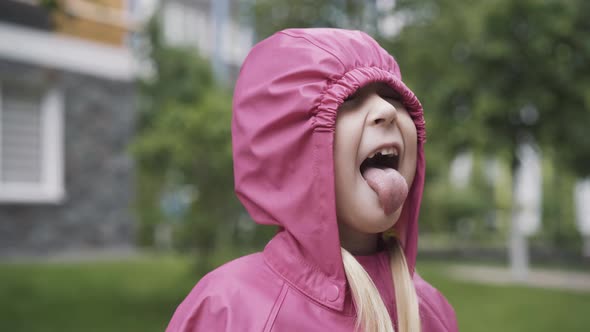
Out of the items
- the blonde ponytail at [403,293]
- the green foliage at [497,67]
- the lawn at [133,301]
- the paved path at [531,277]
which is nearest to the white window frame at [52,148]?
the lawn at [133,301]

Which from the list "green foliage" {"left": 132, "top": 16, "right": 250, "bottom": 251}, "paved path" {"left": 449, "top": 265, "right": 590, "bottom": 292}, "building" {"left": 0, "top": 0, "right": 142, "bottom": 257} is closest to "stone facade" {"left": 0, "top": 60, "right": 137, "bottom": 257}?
"building" {"left": 0, "top": 0, "right": 142, "bottom": 257}

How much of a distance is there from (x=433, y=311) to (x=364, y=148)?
575 mm

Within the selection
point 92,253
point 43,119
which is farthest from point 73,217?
point 43,119

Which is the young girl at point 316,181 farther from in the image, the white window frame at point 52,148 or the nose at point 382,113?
the white window frame at point 52,148

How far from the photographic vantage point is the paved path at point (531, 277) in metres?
9.81

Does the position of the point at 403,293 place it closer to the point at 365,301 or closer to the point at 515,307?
the point at 365,301

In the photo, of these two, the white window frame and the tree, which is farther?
the white window frame

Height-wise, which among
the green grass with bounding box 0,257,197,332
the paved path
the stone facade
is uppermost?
the stone facade

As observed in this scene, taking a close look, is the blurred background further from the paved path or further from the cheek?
the cheek

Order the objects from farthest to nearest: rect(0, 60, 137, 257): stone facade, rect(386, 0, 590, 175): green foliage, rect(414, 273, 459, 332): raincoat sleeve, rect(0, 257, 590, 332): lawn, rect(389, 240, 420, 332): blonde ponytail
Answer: rect(0, 60, 137, 257): stone facade < rect(386, 0, 590, 175): green foliage < rect(0, 257, 590, 332): lawn < rect(414, 273, 459, 332): raincoat sleeve < rect(389, 240, 420, 332): blonde ponytail

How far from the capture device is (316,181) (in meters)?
1.49

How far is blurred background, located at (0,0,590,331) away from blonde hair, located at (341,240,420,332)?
361 cm

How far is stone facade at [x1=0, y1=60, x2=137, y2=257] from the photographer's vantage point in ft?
34.7

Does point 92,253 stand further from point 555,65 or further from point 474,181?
point 474,181
